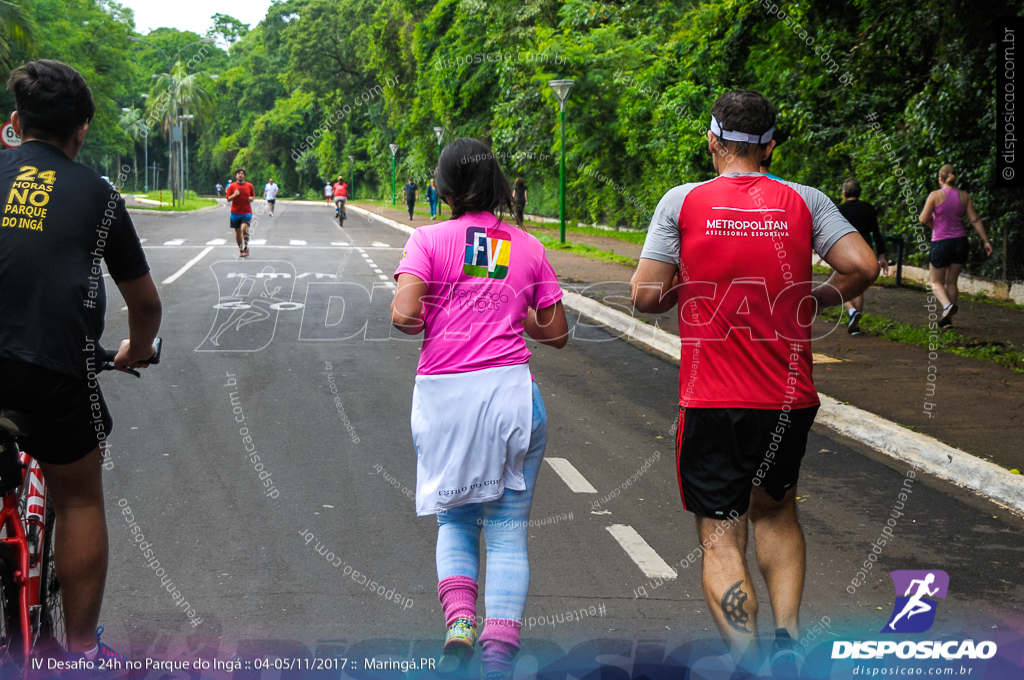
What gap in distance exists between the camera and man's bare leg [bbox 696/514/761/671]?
3.03 meters

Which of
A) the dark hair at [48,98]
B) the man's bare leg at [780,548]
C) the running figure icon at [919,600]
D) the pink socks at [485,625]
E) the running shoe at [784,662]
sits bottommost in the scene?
Result: the running figure icon at [919,600]

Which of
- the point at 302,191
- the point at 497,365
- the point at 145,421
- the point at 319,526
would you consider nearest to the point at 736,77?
the point at 145,421

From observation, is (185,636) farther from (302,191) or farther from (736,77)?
(302,191)

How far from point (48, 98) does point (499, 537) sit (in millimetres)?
1874

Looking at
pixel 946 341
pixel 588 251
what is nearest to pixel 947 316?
pixel 946 341

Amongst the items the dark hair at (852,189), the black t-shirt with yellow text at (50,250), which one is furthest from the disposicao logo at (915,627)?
the dark hair at (852,189)

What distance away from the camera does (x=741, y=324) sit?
3.09m

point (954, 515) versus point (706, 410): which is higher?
point (706, 410)

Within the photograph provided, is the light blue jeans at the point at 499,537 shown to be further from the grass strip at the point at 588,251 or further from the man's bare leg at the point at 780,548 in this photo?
the grass strip at the point at 588,251

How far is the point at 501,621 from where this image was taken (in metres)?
3.01

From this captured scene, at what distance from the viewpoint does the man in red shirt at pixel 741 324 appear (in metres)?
3.07

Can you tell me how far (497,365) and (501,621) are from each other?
78 cm

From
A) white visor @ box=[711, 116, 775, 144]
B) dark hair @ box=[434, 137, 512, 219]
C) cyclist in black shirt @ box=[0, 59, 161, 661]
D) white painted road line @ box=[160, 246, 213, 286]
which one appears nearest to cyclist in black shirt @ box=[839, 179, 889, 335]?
white visor @ box=[711, 116, 775, 144]

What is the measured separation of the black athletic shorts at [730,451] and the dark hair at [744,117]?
0.85 metres
